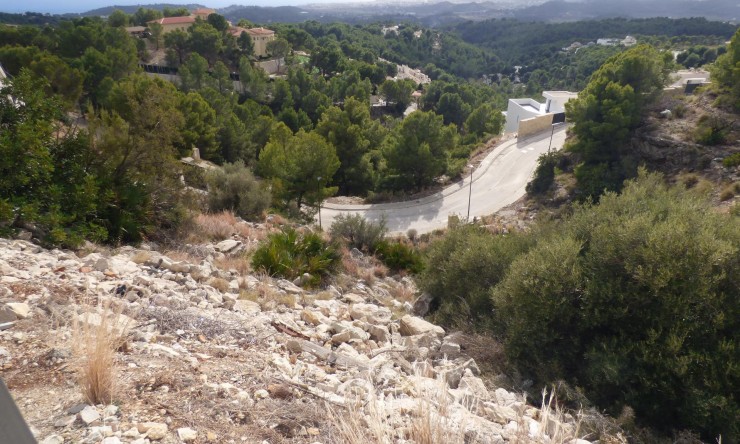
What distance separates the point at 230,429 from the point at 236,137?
27.3 m

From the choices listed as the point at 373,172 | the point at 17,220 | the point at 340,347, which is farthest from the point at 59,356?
the point at 373,172

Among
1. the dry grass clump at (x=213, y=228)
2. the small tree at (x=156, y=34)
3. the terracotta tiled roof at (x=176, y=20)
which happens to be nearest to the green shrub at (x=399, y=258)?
the dry grass clump at (x=213, y=228)

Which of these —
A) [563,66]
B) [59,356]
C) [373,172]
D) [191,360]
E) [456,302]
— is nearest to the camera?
[59,356]

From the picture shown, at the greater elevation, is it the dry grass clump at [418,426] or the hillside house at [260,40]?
the hillside house at [260,40]

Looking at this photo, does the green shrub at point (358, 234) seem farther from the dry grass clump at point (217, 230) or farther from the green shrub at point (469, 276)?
the green shrub at point (469, 276)

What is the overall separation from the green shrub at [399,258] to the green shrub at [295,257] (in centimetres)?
348

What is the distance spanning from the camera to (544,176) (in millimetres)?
24812

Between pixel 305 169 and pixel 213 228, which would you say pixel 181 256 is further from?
pixel 305 169

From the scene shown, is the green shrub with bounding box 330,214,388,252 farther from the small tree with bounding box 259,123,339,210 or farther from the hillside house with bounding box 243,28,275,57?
the hillside house with bounding box 243,28,275,57

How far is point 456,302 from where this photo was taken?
347 inches

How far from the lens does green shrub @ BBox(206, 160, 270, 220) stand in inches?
567

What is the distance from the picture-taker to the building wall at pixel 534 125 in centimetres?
3375

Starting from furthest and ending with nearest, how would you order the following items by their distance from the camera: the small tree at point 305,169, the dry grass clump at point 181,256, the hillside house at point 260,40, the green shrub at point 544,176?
the hillside house at point 260,40 < the green shrub at point 544,176 < the small tree at point 305,169 < the dry grass clump at point 181,256

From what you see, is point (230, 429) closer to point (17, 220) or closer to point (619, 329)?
point (619, 329)
